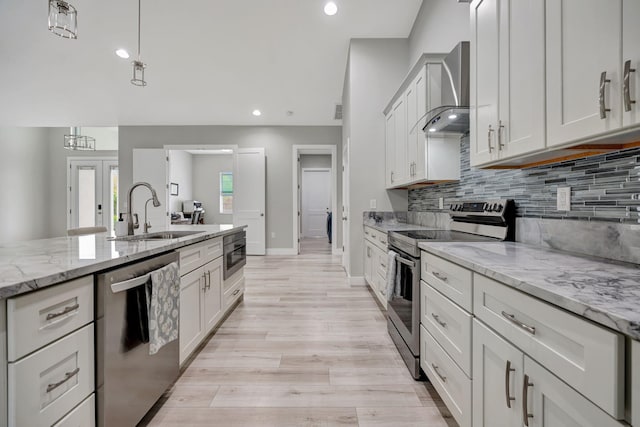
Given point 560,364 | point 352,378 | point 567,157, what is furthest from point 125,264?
point 567,157

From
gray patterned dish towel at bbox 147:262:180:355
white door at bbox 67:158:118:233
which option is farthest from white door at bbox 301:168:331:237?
gray patterned dish towel at bbox 147:262:180:355

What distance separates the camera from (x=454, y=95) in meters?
2.15

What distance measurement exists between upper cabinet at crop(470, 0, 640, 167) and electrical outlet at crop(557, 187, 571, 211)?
0.16 m

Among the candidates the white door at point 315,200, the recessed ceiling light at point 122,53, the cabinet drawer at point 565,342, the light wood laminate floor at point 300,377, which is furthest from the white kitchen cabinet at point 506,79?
the white door at point 315,200

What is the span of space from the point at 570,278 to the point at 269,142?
246 inches

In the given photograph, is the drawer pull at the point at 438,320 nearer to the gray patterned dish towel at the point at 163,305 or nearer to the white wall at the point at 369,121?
the gray patterned dish towel at the point at 163,305

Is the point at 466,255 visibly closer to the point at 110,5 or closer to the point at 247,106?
the point at 110,5

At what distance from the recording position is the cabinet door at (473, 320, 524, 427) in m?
0.91

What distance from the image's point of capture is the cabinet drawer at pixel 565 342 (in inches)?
23.5

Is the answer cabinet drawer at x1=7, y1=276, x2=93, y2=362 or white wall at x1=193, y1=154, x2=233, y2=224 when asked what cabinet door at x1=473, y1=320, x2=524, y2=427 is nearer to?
cabinet drawer at x1=7, y1=276, x2=93, y2=362

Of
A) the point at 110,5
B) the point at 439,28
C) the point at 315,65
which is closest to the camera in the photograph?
the point at 439,28

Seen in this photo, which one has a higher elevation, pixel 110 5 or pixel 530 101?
pixel 110 5

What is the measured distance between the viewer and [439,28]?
9.43 ft

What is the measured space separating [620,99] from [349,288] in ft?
10.7
